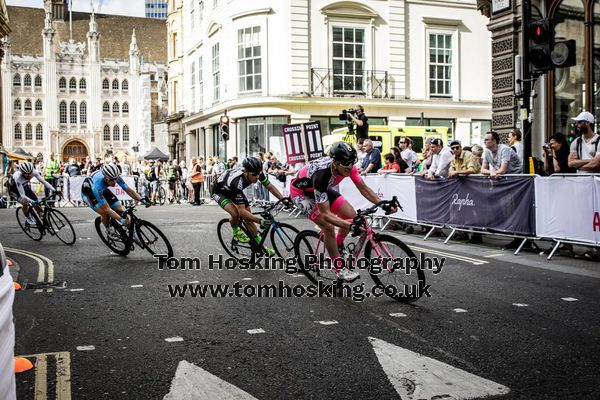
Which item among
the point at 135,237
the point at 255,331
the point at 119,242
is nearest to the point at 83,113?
the point at 119,242

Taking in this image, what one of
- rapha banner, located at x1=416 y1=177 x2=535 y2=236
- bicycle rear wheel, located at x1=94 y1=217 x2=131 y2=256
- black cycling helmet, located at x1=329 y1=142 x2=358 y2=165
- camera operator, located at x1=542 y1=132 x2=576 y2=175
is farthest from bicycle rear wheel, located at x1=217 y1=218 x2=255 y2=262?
camera operator, located at x1=542 y1=132 x2=576 y2=175

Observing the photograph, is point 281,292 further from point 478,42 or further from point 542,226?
point 478,42

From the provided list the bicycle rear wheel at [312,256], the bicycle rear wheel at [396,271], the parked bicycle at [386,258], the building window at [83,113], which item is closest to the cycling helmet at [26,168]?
the bicycle rear wheel at [312,256]

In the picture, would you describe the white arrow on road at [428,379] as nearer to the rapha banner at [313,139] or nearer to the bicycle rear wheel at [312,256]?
the bicycle rear wheel at [312,256]

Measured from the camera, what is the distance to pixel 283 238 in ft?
31.1

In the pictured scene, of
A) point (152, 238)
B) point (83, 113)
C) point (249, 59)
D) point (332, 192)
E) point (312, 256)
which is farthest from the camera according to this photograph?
point (83, 113)

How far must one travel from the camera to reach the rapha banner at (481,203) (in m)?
11.4

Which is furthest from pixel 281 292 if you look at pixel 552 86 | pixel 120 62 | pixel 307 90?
pixel 120 62

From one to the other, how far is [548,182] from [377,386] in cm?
739

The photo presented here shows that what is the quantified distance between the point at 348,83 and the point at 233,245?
23450 millimetres

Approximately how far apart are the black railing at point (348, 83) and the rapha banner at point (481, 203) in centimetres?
1880

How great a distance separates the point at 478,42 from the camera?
34.9m

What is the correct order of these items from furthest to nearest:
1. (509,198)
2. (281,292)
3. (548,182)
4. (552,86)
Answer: (552,86) → (509,198) → (548,182) → (281,292)

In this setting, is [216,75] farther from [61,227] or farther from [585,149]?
[585,149]
